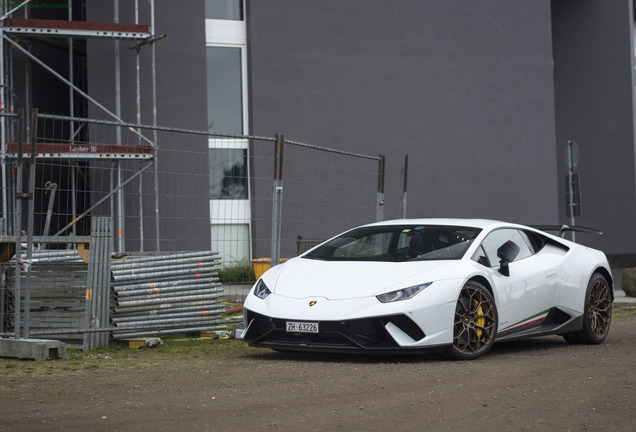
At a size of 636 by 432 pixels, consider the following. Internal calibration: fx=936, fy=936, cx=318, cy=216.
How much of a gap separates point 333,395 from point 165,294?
13.7ft

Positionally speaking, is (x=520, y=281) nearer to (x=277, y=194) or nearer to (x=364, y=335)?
(x=364, y=335)

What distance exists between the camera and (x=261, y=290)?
8.34m

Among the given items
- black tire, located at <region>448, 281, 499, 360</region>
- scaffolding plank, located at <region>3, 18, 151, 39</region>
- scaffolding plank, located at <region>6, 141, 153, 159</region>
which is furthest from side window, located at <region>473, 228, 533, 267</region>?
scaffolding plank, located at <region>3, 18, 151, 39</region>

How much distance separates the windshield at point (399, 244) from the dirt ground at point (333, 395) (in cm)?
96

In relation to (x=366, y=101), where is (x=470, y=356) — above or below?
below

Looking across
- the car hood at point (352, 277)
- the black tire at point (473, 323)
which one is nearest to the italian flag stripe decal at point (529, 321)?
the black tire at point (473, 323)

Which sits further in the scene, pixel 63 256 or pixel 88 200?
pixel 88 200

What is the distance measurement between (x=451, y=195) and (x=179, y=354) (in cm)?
1680

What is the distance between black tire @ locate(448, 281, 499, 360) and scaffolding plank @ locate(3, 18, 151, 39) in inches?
526

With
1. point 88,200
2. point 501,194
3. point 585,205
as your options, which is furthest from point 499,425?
point 585,205

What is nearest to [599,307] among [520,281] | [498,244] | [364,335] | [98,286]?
[520,281]

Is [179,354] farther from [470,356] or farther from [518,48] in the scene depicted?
[518,48]

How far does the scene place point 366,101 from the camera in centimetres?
2367

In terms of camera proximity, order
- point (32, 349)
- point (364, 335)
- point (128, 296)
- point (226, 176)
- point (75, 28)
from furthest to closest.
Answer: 1. point (75, 28)
2. point (226, 176)
3. point (128, 296)
4. point (32, 349)
5. point (364, 335)
